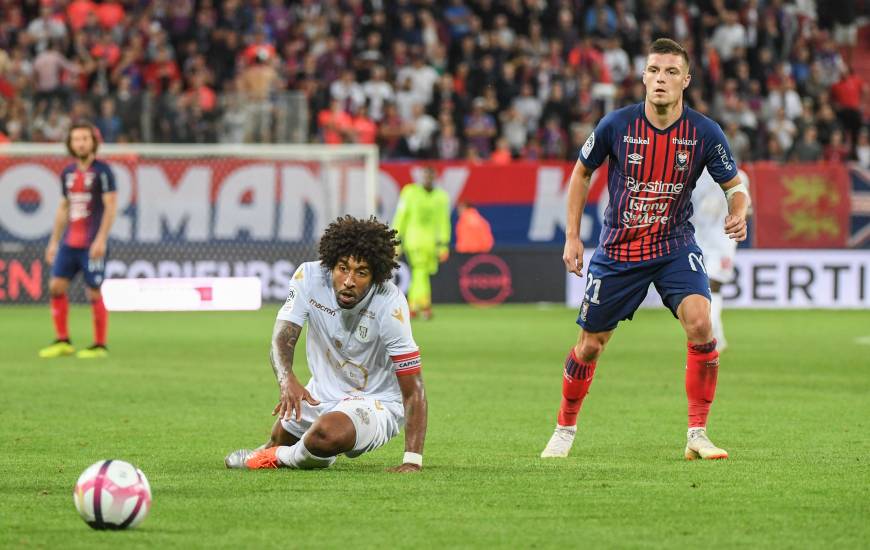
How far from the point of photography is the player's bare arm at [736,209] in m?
7.59

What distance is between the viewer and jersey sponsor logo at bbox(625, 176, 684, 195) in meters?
7.69

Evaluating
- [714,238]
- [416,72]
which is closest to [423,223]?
[416,72]

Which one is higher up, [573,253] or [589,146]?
[589,146]

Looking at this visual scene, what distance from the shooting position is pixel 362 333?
7152 millimetres

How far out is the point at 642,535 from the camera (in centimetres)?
559

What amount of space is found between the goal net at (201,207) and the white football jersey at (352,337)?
15.0 meters

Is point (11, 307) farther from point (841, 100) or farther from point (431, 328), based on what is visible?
point (841, 100)

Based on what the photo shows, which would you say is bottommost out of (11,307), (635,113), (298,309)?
(11,307)

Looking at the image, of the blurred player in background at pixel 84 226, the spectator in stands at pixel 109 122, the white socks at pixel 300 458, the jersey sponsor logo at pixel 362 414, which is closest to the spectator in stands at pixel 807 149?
the spectator in stands at pixel 109 122

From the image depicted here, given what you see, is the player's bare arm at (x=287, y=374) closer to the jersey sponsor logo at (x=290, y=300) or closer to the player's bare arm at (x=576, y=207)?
the jersey sponsor logo at (x=290, y=300)

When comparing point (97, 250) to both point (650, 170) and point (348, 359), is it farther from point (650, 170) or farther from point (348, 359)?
point (650, 170)

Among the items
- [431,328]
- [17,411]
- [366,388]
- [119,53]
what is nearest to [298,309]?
[366,388]

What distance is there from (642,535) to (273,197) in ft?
59.2

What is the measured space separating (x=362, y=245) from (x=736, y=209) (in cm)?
202
